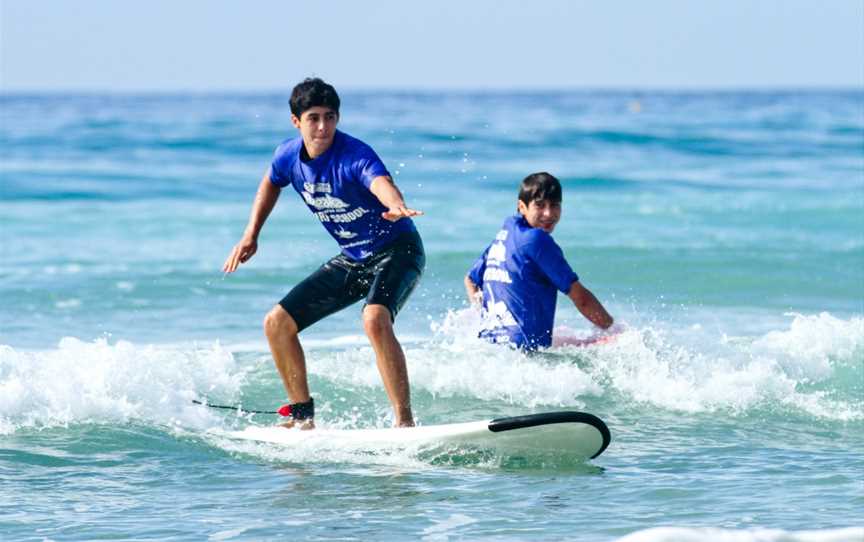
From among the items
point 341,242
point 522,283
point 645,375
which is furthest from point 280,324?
point 645,375

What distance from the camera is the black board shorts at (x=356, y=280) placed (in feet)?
22.9

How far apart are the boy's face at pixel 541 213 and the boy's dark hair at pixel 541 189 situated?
2 centimetres

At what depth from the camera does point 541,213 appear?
7832mm

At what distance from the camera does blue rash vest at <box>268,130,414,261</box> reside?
269 inches

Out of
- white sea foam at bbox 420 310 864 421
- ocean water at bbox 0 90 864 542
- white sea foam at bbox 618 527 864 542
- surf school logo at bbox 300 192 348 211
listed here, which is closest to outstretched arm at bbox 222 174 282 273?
surf school logo at bbox 300 192 348 211

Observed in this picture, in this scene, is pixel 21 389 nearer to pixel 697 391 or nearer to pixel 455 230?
pixel 697 391

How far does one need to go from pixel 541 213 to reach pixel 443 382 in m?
1.53

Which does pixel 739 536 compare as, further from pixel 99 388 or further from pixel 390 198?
pixel 99 388

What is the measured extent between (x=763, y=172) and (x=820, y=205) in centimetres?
661

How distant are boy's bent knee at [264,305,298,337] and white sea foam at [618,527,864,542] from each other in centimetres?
266

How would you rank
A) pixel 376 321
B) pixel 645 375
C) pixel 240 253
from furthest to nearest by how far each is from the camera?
pixel 645 375 < pixel 240 253 < pixel 376 321

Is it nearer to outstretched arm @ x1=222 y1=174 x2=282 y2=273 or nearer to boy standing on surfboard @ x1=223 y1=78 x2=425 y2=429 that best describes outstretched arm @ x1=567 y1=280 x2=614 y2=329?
boy standing on surfboard @ x1=223 y1=78 x2=425 y2=429

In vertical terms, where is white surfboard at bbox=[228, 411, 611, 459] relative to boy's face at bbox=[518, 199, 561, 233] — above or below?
below

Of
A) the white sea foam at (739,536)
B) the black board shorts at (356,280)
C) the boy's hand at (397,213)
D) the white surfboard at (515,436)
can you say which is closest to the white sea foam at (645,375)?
the black board shorts at (356,280)
